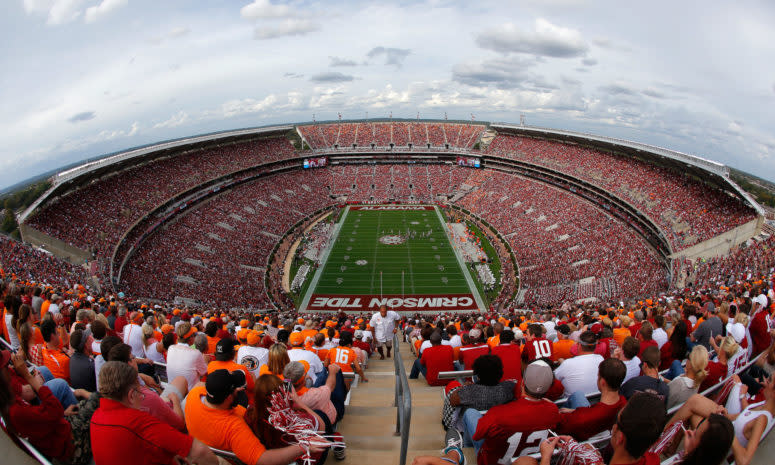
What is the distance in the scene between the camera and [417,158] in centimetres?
6384

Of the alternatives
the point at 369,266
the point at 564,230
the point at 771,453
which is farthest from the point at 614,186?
the point at 771,453

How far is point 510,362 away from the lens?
489 cm

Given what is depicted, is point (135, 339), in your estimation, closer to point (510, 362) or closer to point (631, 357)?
point (510, 362)

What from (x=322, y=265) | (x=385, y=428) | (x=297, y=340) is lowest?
(x=322, y=265)

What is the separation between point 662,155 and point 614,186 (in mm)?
5030

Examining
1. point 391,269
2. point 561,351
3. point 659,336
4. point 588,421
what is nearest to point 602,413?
point 588,421

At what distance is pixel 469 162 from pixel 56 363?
5937cm

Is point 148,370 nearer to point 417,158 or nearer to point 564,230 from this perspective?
point 564,230

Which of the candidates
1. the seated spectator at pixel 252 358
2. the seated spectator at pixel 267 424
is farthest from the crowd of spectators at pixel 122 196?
the seated spectator at pixel 267 424

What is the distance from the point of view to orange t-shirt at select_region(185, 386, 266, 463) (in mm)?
3096

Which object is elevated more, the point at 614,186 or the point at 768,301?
the point at 614,186

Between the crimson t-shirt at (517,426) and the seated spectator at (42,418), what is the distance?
321 centimetres

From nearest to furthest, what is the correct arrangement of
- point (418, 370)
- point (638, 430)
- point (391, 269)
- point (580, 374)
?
point (638, 430) < point (580, 374) < point (418, 370) < point (391, 269)

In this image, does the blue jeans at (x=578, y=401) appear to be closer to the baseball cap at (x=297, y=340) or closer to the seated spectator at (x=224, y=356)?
the seated spectator at (x=224, y=356)
